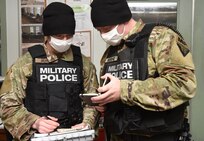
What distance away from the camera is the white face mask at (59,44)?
1593 millimetres

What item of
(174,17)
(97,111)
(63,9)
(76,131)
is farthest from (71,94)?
(174,17)

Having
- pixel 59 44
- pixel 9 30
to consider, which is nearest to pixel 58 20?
pixel 59 44

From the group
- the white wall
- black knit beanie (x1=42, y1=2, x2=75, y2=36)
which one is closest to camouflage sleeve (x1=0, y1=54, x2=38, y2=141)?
black knit beanie (x1=42, y1=2, x2=75, y2=36)

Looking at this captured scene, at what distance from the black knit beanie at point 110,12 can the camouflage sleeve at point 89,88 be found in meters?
0.45

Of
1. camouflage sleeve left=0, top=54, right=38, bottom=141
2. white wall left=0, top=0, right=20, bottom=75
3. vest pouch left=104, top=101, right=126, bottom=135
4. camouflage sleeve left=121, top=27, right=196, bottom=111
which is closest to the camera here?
camouflage sleeve left=121, top=27, right=196, bottom=111

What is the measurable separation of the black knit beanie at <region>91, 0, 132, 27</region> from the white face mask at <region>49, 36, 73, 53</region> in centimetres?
34

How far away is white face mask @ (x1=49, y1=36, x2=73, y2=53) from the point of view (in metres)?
1.59

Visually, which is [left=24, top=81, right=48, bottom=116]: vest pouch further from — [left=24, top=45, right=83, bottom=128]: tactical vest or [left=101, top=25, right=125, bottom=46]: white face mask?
[left=101, top=25, right=125, bottom=46]: white face mask

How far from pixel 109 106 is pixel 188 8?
5.29 ft

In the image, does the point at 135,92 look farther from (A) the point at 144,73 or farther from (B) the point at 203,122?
(B) the point at 203,122

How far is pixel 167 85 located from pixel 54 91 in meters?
0.70

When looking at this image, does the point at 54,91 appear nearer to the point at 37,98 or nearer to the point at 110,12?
the point at 37,98

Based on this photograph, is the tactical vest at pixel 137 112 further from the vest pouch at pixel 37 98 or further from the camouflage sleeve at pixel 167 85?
the vest pouch at pixel 37 98

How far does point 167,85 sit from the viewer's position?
1117 millimetres
